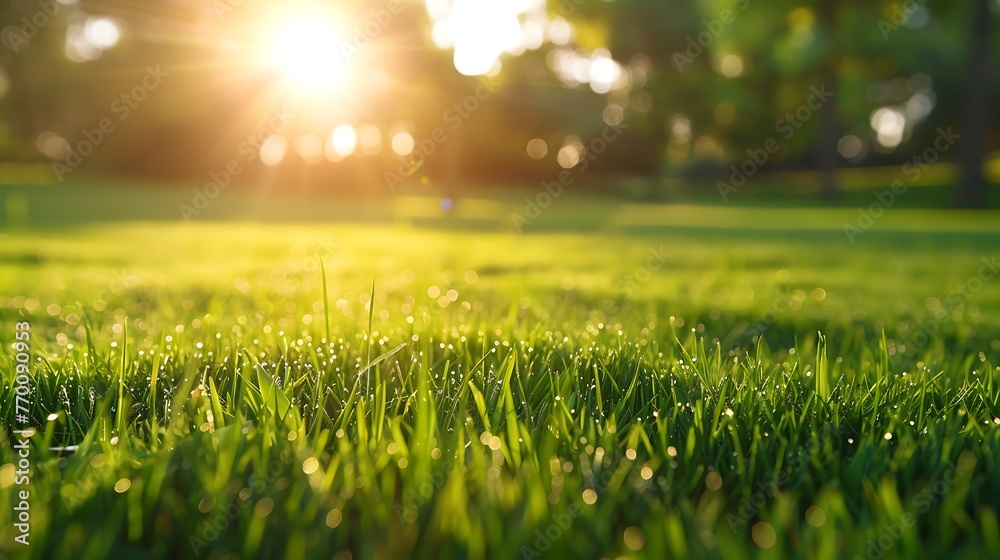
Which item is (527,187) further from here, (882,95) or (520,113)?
(882,95)

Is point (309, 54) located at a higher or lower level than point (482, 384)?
higher

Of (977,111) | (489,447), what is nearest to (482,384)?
(489,447)

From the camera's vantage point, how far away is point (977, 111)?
22.9 metres

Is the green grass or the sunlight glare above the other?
the sunlight glare

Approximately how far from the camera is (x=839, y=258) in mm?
9453

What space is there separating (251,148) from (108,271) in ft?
91.3

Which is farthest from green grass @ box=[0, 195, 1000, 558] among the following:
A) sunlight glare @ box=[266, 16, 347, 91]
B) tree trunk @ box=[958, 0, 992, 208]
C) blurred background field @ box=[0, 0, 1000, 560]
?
tree trunk @ box=[958, 0, 992, 208]

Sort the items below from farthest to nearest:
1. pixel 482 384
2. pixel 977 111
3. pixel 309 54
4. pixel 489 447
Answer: pixel 977 111, pixel 309 54, pixel 482 384, pixel 489 447

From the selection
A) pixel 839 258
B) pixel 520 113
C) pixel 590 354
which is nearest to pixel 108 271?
pixel 590 354

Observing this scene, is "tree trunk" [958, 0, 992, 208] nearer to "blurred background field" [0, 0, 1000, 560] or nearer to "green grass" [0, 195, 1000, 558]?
"blurred background field" [0, 0, 1000, 560]

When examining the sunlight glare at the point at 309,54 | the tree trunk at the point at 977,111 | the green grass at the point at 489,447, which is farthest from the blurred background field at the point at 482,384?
the tree trunk at the point at 977,111

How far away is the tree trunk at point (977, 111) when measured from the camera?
2228cm

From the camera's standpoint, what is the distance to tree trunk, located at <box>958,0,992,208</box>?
22281 millimetres

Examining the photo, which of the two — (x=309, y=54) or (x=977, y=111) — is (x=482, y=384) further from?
(x=977, y=111)
